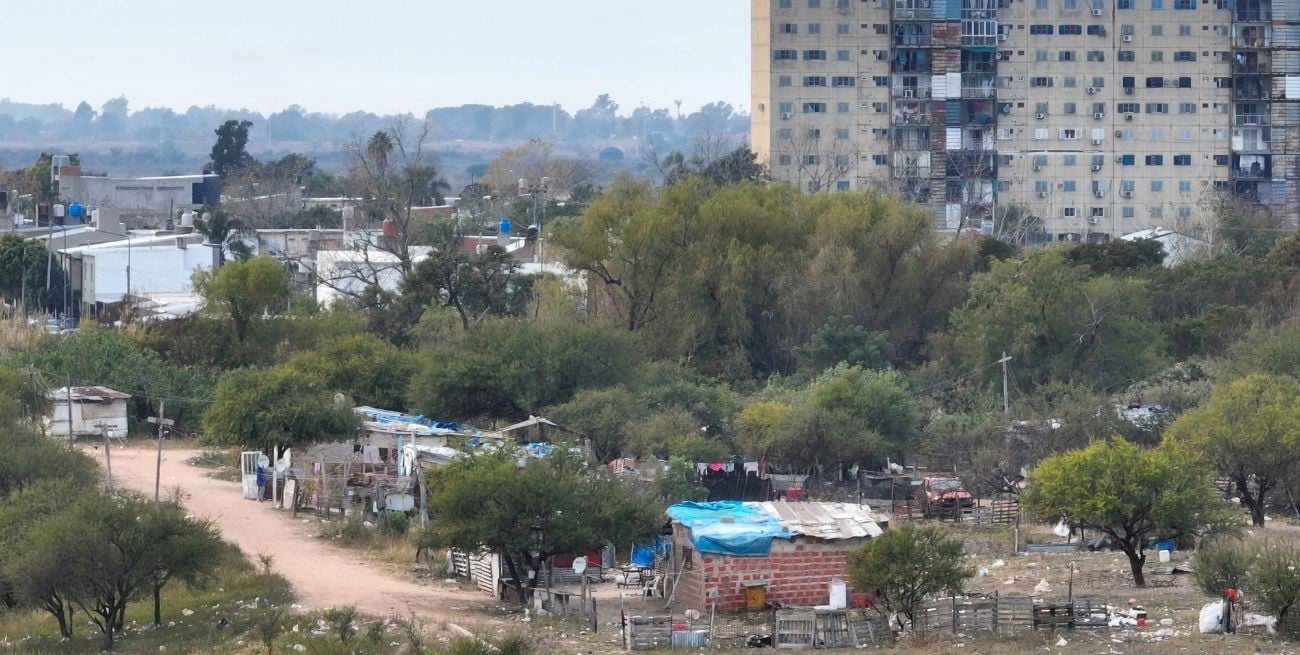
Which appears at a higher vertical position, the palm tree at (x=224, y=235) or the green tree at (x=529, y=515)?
the palm tree at (x=224, y=235)

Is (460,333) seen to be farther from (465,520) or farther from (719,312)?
(465,520)

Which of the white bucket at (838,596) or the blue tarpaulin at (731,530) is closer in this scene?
the white bucket at (838,596)

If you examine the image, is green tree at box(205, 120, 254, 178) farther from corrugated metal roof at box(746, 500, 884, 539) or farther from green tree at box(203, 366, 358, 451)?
corrugated metal roof at box(746, 500, 884, 539)

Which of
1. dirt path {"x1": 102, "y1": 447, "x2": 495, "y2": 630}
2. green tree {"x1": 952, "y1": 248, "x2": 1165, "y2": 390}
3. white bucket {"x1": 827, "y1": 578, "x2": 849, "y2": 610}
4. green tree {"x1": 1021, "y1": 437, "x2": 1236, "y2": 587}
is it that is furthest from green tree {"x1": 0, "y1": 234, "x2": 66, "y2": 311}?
white bucket {"x1": 827, "y1": 578, "x2": 849, "y2": 610}

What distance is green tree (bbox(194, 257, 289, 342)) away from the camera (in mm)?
49781

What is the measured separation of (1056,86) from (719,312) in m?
38.2

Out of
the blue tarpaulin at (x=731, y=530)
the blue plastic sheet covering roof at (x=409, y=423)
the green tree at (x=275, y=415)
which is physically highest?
the green tree at (x=275, y=415)

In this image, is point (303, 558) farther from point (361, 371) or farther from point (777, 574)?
point (361, 371)

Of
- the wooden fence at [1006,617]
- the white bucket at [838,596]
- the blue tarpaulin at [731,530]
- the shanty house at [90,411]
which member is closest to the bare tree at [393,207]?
the shanty house at [90,411]

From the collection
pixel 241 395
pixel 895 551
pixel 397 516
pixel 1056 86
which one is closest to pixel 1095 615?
pixel 895 551

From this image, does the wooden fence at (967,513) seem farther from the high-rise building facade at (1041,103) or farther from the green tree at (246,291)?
the high-rise building facade at (1041,103)

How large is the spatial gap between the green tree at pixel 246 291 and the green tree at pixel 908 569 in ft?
87.3

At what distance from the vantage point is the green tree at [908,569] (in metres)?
25.5

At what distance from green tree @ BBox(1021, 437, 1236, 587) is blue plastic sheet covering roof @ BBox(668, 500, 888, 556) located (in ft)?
8.33
